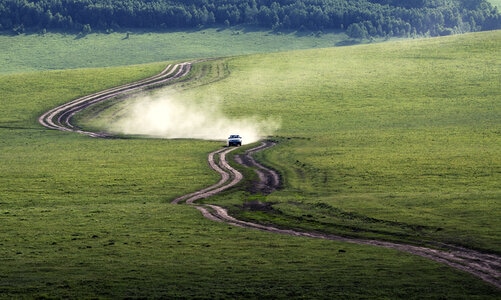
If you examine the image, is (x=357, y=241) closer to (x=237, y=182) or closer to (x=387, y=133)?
(x=237, y=182)

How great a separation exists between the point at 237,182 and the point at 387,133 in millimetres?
38131

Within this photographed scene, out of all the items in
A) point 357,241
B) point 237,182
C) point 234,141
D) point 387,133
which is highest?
point 357,241

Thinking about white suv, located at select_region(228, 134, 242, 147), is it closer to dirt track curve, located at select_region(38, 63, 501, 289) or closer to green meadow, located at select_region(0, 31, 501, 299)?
dirt track curve, located at select_region(38, 63, 501, 289)

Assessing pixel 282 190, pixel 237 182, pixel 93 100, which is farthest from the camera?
pixel 93 100

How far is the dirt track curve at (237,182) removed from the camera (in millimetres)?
50375

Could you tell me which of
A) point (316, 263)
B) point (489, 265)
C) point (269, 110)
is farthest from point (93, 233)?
point (269, 110)

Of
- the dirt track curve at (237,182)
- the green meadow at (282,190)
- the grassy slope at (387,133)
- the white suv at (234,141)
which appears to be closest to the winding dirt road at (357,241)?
the dirt track curve at (237,182)

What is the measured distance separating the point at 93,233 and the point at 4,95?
308ft

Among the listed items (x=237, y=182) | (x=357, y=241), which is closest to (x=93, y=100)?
(x=237, y=182)

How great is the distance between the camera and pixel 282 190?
78188 mm

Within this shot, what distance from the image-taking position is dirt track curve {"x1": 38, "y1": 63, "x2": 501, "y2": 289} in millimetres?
50375

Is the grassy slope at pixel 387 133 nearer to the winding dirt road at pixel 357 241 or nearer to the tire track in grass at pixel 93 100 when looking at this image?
the winding dirt road at pixel 357 241

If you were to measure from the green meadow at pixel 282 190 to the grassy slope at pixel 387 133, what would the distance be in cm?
28

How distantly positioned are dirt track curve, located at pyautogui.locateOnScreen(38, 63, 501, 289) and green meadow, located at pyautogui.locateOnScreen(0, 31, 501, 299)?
1.22m
